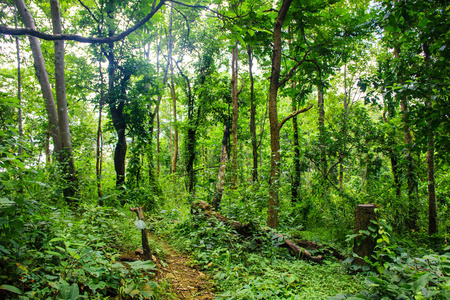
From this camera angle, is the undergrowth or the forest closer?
the forest

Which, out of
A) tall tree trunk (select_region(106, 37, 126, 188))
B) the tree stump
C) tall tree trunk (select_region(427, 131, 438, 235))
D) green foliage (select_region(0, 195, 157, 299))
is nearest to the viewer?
green foliage (select_region(0, 195, 157, 299))

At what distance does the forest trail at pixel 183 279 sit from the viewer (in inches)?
108

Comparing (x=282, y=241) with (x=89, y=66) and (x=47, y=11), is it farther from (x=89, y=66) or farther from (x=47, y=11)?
(x=47, y=11)

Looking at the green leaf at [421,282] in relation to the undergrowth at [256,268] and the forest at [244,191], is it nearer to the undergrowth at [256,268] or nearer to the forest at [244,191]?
the forest at [244,191]

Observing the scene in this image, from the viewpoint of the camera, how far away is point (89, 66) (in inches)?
317

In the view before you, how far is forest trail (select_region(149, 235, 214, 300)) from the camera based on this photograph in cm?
273

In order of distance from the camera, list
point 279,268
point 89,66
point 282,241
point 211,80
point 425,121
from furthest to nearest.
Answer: point 211,80, point 89,66, point 282,241, point 279,268, point 425,121

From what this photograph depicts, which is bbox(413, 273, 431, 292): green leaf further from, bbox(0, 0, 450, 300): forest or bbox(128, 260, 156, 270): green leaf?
bbox(128, 260, 156, 270): green leaf

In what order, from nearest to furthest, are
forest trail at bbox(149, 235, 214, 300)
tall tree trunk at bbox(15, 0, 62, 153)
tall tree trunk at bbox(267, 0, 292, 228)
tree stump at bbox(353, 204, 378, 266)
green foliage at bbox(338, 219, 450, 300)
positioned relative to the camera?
green foliage at bbox(338, 219, 450, 300), forest trail at bbox(149, 235, 214, 300), tree stump at bbox(353, 204, 378, 266), tall tree trunk at bbox(267, 0, 292, 228), tall tree trunk at bbox(15, 0, 62, 153)

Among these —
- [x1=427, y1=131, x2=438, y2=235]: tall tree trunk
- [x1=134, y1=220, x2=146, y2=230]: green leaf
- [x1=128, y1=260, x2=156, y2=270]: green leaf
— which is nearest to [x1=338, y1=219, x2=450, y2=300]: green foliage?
[x1=128, y1=260, x2=156, y2=270]: green leaf

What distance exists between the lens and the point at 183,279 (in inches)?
122

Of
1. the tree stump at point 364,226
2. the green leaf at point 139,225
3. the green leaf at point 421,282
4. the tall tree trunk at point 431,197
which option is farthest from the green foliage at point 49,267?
the tall tree trunk at point 431,197

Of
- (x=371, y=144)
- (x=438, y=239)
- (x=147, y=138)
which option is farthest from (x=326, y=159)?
(x=147, y=138)

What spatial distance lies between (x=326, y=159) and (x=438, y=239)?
12.5 feet
